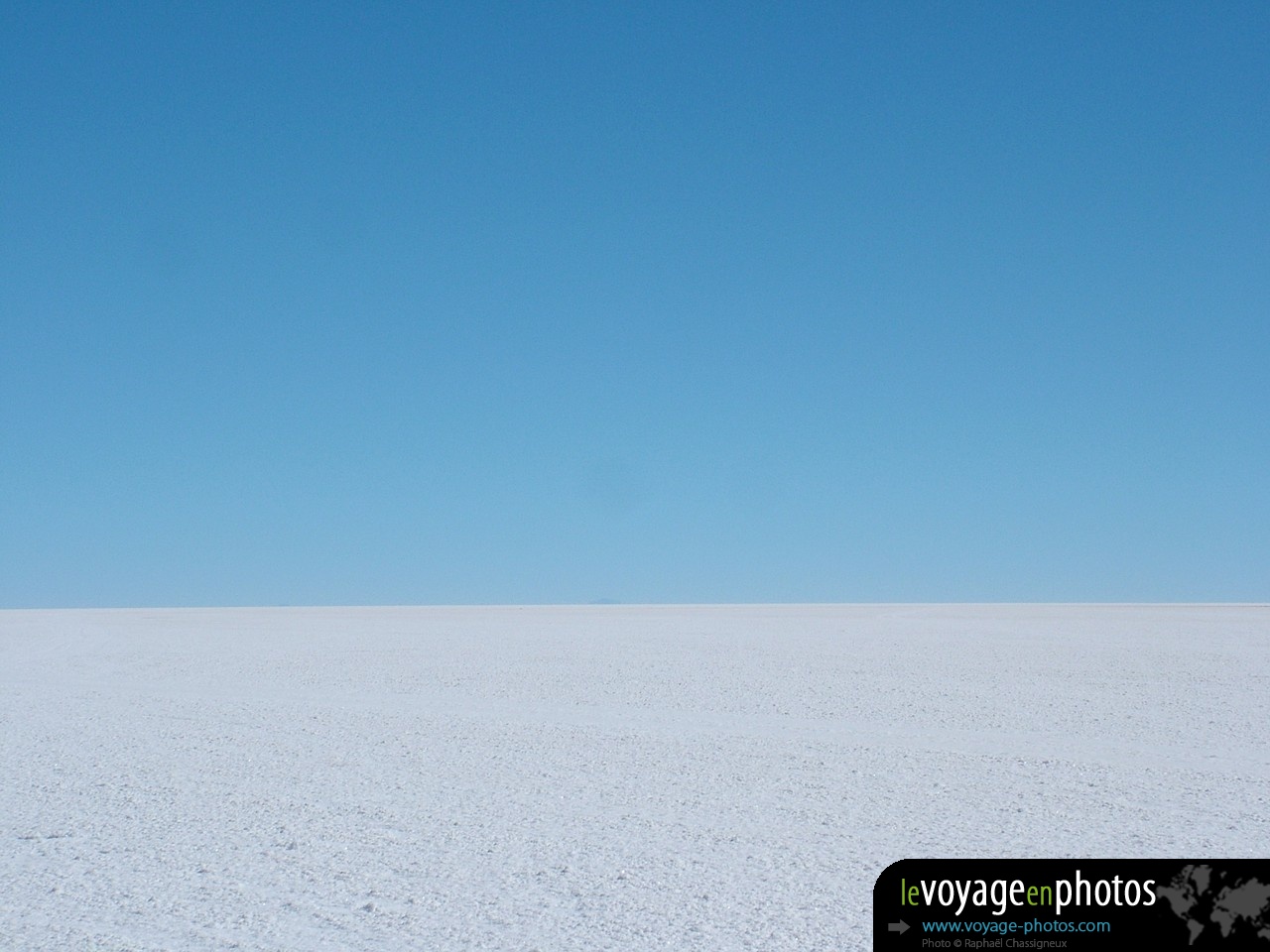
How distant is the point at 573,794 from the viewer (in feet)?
21.9

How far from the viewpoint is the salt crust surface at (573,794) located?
14.3 feet

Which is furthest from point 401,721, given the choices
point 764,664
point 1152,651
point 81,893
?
point 1152,651

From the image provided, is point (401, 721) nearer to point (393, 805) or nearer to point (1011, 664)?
point (393, 805)

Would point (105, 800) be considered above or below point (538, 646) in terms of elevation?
below

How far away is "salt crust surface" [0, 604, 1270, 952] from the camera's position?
437 centimetres

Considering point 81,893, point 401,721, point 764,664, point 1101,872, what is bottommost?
point 81,893

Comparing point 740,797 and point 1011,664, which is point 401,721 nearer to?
point 740,797

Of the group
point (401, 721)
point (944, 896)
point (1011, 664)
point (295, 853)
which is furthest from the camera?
point (1011, 664)

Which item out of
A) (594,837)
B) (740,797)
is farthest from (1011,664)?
(594,837)

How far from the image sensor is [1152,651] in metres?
17.6

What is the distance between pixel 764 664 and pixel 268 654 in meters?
8.99

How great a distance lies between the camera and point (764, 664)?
1575 cm

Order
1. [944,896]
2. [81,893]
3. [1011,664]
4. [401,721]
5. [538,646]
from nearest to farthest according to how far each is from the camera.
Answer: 1. [944,896]
2. [81,893]
3. [401,721]
4. [1011,664]
5. [538,646]

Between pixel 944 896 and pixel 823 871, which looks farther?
pixel 823 871
